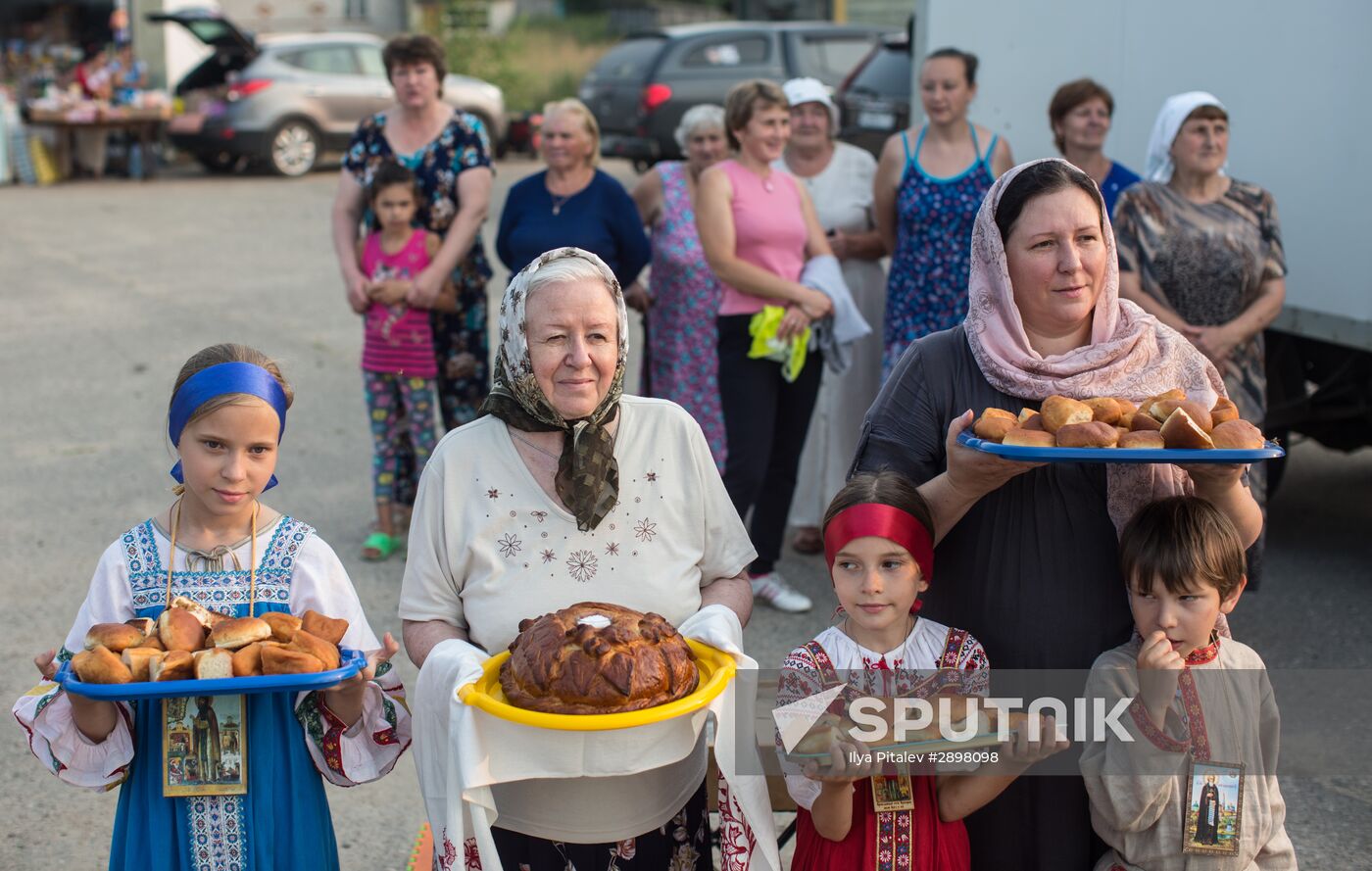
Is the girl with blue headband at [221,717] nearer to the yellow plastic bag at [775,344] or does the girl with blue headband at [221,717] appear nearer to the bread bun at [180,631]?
the bread bun at [180,631]

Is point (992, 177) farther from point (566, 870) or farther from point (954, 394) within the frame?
point (566, 870)

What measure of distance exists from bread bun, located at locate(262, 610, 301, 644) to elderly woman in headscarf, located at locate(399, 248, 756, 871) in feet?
0.83

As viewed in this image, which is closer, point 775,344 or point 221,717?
point 221,717

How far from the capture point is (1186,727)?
105 inches

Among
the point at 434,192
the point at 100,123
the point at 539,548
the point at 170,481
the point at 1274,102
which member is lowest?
the point at 170,481

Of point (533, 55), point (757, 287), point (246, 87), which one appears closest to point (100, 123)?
point (246, 87)

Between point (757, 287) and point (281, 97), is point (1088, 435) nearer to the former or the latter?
point (757, 287)

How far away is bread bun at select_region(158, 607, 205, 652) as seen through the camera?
101 inches

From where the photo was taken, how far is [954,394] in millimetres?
2881

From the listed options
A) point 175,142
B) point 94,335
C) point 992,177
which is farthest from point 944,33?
point 175,142

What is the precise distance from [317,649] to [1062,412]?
146 centimetres

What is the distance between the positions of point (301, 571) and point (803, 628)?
298 cm

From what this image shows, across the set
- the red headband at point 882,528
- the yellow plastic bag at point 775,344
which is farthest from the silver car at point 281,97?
the red headband at point 882,528

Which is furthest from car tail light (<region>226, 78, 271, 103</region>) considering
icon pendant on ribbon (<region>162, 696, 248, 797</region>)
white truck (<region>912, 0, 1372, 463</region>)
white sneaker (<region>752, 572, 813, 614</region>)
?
icon pendant on ribbon (<region>162, 696, 248, 797</region>)
